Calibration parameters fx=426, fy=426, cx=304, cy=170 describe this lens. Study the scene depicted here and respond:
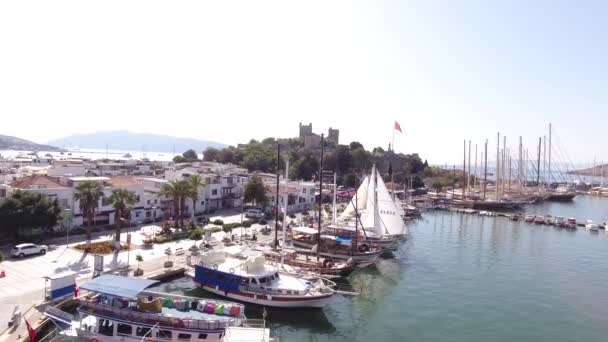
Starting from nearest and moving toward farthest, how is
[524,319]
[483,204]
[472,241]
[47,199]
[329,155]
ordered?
[524,319] < [47,199] < [472,241] < [483,204] < [329,155]

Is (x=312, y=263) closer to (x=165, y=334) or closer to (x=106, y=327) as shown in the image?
(x=165, y=334)

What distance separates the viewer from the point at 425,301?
139 ft

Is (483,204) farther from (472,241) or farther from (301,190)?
(301,190)

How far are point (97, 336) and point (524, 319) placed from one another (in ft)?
116

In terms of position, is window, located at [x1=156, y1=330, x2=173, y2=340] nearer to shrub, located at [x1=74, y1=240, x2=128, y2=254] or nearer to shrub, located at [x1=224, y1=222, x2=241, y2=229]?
shrub, located at [x1=74, y1=240, x2=128, y2=254]

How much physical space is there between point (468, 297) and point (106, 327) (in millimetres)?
33985

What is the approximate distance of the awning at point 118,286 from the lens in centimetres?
2830

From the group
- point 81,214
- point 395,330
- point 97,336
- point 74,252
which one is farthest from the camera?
point 81,214

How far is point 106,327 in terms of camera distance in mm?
28188

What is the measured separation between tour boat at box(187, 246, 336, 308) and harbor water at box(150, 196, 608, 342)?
111cm

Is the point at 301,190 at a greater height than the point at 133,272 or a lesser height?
greater

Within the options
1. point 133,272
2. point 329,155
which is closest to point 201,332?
point 133,272

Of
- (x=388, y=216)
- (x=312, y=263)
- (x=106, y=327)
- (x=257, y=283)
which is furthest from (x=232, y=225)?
(x=106, y=327)

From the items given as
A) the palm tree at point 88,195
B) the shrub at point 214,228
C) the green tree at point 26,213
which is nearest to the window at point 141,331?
the palm tree at point 88,195
